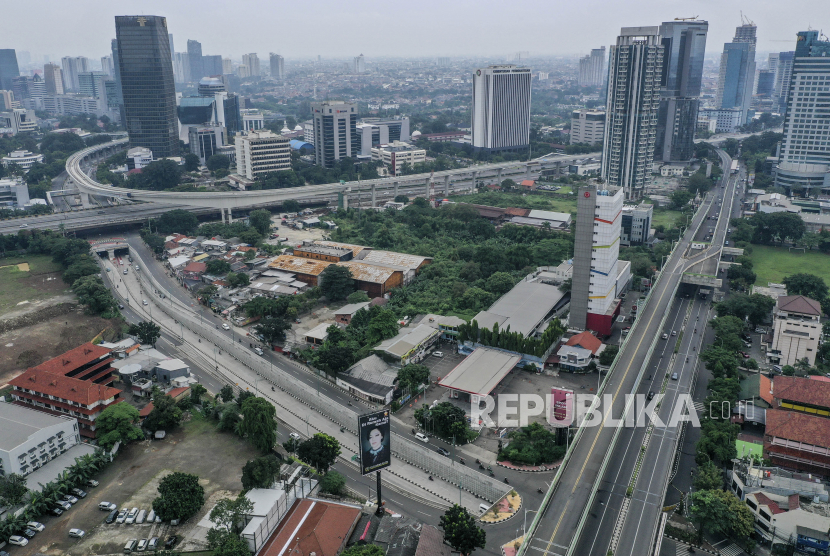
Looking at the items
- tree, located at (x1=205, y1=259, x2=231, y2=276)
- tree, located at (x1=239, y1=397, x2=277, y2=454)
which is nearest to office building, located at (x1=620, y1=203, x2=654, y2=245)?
tree, located at (x1=205, y1=259, x2=231, y2=276)

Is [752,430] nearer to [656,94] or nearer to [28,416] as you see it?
[28,416]

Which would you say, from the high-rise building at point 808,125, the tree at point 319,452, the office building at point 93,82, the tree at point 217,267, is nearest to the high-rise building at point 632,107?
the high-rise building at point 808,125

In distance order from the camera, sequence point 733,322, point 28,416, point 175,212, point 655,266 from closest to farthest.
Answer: point 28,416 < point 733,322 < point 655,266 < point 175,212

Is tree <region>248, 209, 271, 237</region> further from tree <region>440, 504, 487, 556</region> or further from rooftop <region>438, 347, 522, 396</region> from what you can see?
tree <region>440, 504, 487, 556</region>

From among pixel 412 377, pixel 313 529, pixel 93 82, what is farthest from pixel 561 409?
pixel 93 82

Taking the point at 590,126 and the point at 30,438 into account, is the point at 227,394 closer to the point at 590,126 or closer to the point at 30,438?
the point at 30,438

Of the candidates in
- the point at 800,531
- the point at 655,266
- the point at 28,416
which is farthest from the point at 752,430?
the point at 28,416
